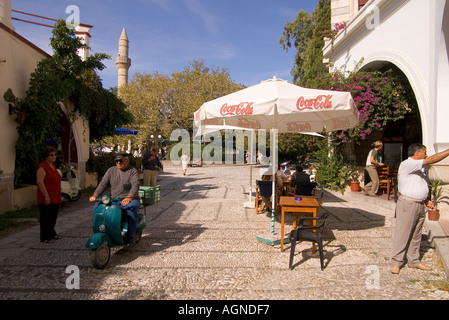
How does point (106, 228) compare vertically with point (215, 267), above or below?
above

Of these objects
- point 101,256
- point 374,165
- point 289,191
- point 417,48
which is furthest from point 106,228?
point 374,165

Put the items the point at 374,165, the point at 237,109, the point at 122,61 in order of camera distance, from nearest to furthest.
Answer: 1. the point at 237,109
2. the point at 374,165
3. the point at 122,61

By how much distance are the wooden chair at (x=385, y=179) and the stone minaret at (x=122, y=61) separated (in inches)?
1685

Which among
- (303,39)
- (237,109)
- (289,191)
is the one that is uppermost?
(303,39)

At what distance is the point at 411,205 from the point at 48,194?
16.9 ft

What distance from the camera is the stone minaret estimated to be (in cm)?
4769

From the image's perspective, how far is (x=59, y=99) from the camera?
8.33m

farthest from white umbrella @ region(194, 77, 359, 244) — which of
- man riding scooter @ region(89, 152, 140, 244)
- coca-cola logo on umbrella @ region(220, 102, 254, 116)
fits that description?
man riding scooter @ region(89, 152, 140, 244)

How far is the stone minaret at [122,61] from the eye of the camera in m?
47.7

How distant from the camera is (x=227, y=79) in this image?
32469 mm

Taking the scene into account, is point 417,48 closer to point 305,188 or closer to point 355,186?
point 305,188

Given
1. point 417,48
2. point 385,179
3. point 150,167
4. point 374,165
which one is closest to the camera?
point 417,48

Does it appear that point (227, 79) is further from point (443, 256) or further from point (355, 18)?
point (443, 256)

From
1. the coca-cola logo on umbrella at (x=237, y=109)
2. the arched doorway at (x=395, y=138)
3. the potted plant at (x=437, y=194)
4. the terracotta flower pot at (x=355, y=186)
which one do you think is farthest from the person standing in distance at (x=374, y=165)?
the coca-cola logo on umbrella at (x=237, y=109)
